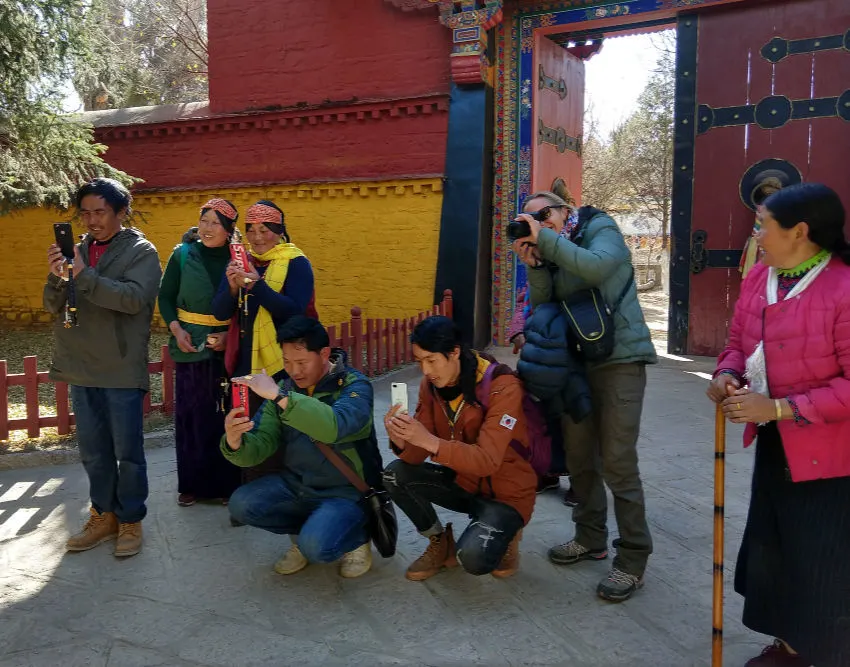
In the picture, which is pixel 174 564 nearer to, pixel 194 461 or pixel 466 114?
pixel 194 461

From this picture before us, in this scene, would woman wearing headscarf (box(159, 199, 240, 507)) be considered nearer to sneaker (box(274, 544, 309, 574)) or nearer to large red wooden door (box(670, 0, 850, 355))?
sneaker (box(274, 544, 309, 574))

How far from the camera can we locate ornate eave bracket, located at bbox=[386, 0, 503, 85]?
849cm

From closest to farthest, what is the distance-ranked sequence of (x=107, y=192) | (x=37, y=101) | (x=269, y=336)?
(x=107, y=192), (x=269, y=336), (x=37, y=101)

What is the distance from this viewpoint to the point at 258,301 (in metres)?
3.80

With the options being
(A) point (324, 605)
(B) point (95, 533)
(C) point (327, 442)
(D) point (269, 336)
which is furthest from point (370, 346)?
(A) point (324, 605)

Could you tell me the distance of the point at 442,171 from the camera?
9.05m

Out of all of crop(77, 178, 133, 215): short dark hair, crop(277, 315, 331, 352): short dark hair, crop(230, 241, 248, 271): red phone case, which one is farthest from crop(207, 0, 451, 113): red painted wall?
crop(277, 315, 331, 352): short dark hair

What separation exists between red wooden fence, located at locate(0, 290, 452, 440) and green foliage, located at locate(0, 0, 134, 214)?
2279mm

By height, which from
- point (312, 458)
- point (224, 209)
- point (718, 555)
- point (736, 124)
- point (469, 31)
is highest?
point (469, 31)

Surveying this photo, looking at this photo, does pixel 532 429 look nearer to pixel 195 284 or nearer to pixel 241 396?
pixel 241 396

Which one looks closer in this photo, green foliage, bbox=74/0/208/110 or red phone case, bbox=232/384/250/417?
red phone case, bbox=232/384/250/417

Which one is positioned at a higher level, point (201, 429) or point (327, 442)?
point (327, 442)

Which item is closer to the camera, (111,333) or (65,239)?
(65,239)

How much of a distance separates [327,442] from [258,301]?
1112 mm
